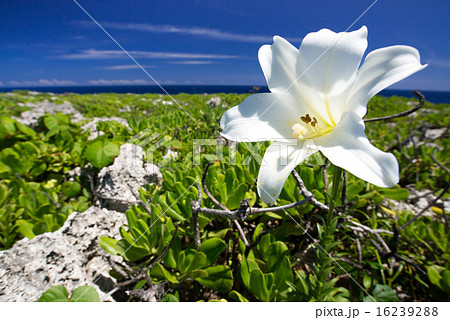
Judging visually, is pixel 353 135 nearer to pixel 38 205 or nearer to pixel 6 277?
pixel 6 277

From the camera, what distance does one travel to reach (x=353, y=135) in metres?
0.67

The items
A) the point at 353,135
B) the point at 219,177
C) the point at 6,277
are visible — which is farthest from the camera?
the point at 219,177

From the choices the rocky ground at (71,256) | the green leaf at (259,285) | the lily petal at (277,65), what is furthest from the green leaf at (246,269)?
the lily petal at (277,65)

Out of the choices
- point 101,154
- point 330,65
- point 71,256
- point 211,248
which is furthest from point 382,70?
point 101,154

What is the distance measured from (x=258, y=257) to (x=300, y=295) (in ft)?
1.01

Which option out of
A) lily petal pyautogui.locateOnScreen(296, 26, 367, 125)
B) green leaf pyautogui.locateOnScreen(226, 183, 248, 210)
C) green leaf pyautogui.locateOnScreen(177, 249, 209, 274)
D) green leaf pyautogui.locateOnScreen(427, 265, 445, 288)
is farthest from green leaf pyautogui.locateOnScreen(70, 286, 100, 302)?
green leaf pyautogui.locateOnScreen(427, 265, 445, 288)

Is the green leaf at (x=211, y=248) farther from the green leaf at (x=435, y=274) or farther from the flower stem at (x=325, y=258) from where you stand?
the green leaf at (x=435, y=274)

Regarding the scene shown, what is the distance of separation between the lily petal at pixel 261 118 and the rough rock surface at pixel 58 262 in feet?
3.71

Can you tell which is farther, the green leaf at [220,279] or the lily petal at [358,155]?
the green leaf at [220,279]

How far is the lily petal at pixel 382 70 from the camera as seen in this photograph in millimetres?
639

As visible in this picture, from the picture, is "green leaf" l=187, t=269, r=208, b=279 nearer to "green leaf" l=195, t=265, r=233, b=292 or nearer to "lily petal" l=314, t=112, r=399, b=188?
"green leaf" l=195, t=265, r=233, b=292

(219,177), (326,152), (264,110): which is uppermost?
(264,110)
